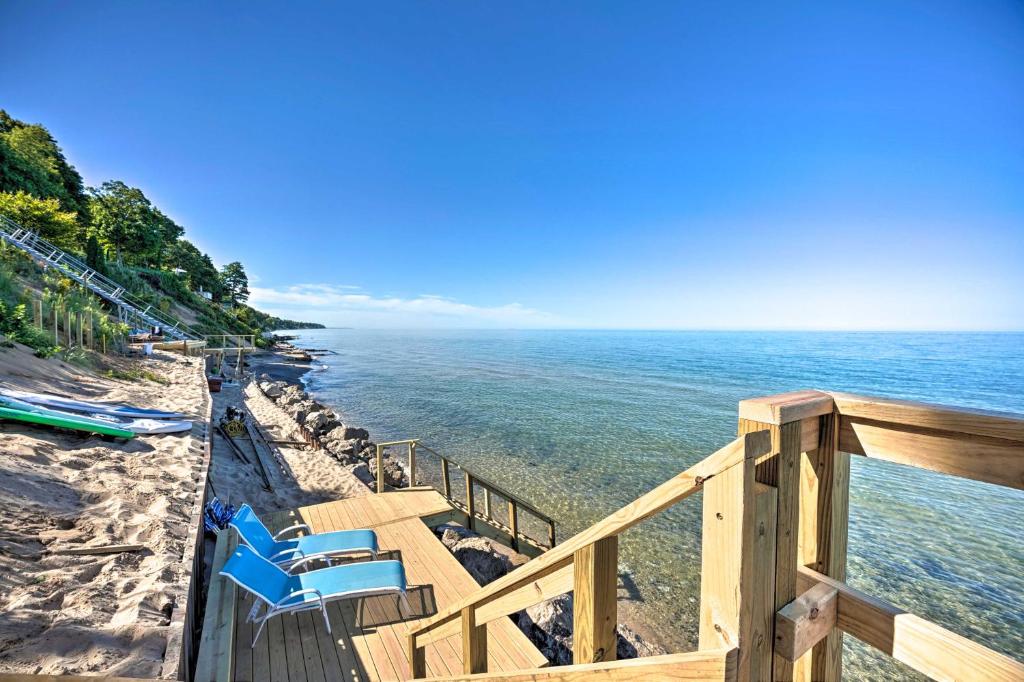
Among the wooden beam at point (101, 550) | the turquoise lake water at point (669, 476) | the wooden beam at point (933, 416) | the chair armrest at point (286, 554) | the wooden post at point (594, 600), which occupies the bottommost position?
the turquoise lake water at point (669, 476)

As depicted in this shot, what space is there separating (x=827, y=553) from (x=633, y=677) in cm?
64

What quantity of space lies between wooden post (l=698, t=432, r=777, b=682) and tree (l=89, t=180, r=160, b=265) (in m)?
54.4

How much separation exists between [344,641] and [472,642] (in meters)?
2.83

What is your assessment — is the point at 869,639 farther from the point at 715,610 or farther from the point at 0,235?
the point at 0,235

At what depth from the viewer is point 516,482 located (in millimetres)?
12547

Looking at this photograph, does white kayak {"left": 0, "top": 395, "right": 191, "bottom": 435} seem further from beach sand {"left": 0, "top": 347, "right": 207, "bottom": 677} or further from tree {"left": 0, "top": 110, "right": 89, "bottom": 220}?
tree {"left": 0, "top": 110, "right": 89, "bottom": 220}

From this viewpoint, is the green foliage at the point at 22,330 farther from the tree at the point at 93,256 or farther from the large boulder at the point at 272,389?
the tree at the point at 93,256

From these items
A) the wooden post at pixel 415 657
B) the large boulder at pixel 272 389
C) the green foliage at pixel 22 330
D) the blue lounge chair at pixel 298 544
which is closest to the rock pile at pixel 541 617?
the blue lounge chair at pixel 298 544

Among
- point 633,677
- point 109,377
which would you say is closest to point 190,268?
point 109,377

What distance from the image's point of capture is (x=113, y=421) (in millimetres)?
6543

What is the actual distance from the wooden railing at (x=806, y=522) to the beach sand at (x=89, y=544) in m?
3.70

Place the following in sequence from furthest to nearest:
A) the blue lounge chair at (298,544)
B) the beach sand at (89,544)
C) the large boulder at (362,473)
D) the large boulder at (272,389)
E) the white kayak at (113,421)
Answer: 1. the large boulder at (272,389)
2. the large boulder at (362,473)
3. the white kayak at (113,421)
4. the blue lounge chair at (298,544)
5. the beach sand at (89,544)

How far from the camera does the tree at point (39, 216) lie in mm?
26000

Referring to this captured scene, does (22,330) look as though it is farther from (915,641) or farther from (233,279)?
(233,279)
